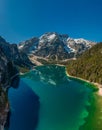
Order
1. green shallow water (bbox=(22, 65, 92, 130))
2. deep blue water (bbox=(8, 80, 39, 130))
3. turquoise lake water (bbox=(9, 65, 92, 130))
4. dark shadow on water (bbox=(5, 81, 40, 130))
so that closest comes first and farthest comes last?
dark shadow on water (bbox=(5, 81, 40, 130))
deep blue water (bbox=(8, 80, 39, 130))
turquoise lake water (bbox=(9, 65, 92, 130))
green shallow water (bbox=(22, 65, 92, 130))

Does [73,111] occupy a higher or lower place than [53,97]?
lower

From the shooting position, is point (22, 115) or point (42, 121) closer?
point (42, 121)

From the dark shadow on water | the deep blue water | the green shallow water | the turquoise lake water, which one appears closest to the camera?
the dark shadow on water

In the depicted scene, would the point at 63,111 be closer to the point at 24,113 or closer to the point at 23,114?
the point at 24,113

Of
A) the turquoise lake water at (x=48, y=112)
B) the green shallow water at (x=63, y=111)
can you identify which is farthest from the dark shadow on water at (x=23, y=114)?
the green shallow water at (x=63, y=111)

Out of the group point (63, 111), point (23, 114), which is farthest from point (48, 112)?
point (23, 114)

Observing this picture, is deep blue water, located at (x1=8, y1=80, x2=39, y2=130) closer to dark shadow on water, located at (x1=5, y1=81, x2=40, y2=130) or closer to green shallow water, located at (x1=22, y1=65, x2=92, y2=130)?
dark shadow on water, located at (x1=5, y1=81, x2=40, y2=130)

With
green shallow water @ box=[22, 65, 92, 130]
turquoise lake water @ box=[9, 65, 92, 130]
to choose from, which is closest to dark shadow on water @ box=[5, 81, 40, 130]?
turquoise lake water @ box=[9, 65, 92, 130]

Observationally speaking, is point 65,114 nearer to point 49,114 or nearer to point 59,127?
point 49,114

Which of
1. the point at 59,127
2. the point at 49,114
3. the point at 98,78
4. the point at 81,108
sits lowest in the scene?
the point at 59,127

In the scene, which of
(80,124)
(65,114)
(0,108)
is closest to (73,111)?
(65,114)

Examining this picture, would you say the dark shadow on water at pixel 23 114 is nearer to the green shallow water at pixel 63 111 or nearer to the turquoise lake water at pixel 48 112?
the turquoise lake water at pixel 48 112
